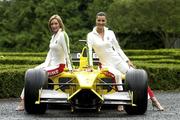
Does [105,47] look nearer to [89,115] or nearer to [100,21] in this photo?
[100,21]

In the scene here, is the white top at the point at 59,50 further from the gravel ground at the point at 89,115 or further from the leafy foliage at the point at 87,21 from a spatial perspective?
the leafy foliage at the point at 87,21

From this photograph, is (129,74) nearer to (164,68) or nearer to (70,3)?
(164,68)

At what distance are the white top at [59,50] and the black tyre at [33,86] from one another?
840 millimetres

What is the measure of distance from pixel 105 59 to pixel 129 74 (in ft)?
3.61

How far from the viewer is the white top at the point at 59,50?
42.1 ft

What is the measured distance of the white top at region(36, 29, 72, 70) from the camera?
1282 centimetres

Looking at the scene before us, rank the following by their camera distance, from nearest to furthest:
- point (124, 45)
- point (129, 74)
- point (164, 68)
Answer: point (129, 74)
point (164, 68)
point (124, 45)

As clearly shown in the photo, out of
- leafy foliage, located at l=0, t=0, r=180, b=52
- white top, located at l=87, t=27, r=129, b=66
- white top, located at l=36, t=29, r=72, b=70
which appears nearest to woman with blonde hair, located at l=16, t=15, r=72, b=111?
white top, located at l=36, t=29, r=72, b=70

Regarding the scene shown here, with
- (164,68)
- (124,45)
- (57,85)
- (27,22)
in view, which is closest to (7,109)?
(57,85)

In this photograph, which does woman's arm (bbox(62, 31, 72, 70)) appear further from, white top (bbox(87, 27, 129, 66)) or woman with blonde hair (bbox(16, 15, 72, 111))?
white top (bbox(87, 27, 129, 66))

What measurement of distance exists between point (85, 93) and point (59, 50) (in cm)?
148

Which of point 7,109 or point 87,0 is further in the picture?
point 87,0

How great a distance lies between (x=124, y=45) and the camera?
57719 mm

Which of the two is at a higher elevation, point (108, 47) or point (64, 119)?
point (108, 47)
